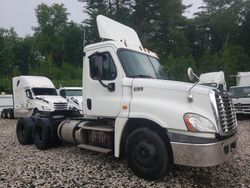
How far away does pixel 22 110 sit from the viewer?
18391 mm

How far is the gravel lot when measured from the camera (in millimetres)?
5565

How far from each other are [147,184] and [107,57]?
276cm

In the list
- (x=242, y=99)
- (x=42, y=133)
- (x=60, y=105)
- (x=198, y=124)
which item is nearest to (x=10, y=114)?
(x=60, y=105)

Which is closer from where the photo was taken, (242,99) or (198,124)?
(198,124)

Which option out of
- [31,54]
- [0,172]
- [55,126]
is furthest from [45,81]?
[31,54]

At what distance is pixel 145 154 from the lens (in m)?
5.57

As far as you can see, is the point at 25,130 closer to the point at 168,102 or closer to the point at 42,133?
the point at 42,133

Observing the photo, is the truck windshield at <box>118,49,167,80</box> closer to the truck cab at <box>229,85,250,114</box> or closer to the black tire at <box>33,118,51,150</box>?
the black tire at <box>33,118,51,150</box>

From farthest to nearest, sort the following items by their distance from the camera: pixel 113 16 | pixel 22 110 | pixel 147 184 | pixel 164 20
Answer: pixel 164 20
pixel 113 16
pixel 22 110
pixel 147 184

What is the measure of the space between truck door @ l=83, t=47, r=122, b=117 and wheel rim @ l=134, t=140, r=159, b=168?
0.93 metres

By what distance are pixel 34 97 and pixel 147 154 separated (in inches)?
527

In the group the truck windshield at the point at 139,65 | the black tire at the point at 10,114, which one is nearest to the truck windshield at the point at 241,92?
the truck windshield at the point at 139,65

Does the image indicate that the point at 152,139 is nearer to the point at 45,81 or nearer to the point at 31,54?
the point at 45,81

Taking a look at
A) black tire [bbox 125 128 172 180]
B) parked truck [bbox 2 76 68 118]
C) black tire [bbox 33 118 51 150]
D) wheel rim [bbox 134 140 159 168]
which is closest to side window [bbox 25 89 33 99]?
parked truck [bbox 2 76 68 118]
